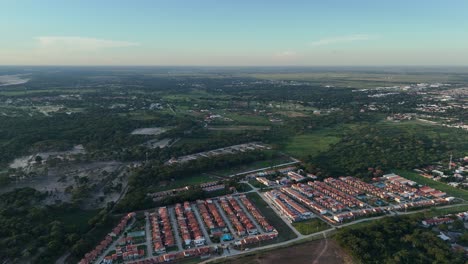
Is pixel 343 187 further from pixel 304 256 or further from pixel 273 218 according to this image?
pixel 304 256

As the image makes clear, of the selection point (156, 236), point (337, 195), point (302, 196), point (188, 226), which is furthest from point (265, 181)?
point (156, 236)

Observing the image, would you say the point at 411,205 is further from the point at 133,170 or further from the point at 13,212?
the point at 13,212

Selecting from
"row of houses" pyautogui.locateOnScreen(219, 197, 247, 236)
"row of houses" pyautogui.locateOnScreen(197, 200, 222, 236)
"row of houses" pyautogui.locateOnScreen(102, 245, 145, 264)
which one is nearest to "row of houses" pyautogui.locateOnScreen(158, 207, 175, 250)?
"row of houses" pyautogui.locateOnScreen(102, 245, 145, 264)

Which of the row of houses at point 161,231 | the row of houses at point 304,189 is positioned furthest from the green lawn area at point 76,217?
the row of houses at point 304,189

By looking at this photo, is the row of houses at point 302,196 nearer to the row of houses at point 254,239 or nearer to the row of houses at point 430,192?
the row of houses at point 254,239

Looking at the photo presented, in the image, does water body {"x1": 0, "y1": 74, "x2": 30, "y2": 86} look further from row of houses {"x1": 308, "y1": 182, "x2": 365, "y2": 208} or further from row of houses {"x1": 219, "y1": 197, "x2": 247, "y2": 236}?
row of houses {"x1": 308, "y1": 182, "x2": 365, "y2": 208}

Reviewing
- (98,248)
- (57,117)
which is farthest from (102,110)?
(98,248)
